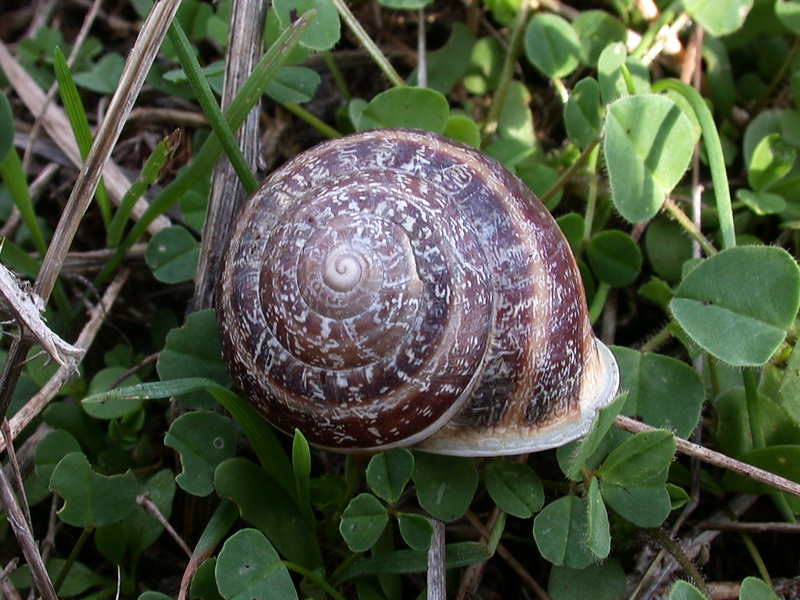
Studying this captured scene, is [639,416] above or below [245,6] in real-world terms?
below

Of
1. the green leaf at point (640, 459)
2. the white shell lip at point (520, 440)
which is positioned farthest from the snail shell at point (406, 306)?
the green leaf at point (640, 459)

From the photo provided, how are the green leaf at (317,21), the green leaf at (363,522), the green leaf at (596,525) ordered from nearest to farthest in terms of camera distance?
the green leaf at (596,525) → the green leaf at (363,522) → the green leaf at (317,21)

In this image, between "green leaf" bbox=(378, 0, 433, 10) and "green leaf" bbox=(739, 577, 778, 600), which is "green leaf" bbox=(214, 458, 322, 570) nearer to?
"green leaf" bbox=(739, 577, 778, 600)

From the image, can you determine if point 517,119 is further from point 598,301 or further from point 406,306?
point 406,306

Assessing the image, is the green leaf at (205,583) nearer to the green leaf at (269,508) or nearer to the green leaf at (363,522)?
the green leaf at (269,508)

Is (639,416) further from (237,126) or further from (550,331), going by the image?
(237,126)

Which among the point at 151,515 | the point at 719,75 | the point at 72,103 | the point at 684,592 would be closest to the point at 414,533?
the point at 684,592

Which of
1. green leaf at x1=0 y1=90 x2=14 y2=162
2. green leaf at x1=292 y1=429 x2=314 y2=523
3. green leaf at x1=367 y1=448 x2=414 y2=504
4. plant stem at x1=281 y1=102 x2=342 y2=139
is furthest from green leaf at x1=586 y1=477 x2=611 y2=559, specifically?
green leaf at x1=0 y1=90 x2=14 y2=162

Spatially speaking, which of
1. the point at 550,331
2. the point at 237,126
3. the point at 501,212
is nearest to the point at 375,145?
the point at 501,212
